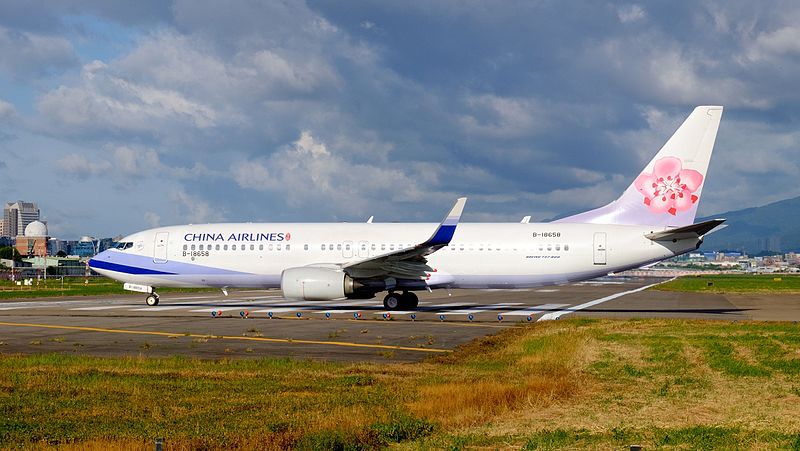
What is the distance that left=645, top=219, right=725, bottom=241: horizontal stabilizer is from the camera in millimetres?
30172

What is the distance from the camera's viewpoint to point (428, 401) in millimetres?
11930

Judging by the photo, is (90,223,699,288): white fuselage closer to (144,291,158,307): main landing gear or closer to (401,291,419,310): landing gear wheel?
(144,291,158,307): main landing gear

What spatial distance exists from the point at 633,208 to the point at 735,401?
2355cm

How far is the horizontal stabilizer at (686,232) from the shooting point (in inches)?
1188

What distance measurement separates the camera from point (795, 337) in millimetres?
21203

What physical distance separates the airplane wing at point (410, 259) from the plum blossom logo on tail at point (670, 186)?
Answer: 9047mm

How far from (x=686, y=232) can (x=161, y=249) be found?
24782mm

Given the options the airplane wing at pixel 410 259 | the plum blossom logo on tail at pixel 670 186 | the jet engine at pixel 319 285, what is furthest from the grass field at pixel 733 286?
the jet engine at pixel 319 285

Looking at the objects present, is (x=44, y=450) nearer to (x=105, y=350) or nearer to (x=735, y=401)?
(x=735, y=401)

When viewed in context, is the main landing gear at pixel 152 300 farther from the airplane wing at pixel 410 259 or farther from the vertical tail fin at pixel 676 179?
the vertical tail fin at pixel 676 179

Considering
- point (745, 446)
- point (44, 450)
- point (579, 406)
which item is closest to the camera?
point (44, 450)

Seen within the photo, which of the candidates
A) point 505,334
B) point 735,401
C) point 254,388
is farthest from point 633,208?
point 254,388

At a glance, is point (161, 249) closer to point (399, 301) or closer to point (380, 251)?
point (380, 251)

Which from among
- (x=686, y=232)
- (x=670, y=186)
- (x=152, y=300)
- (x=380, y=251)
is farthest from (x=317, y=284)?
(x=670, y=186)
